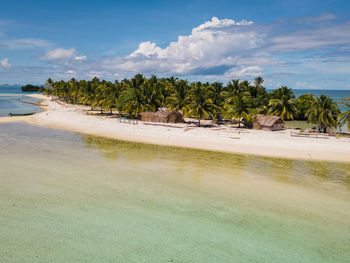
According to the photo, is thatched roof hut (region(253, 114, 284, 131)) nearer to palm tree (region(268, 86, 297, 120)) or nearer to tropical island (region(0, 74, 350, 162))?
tropical island (region(0, 74, 350, 162))

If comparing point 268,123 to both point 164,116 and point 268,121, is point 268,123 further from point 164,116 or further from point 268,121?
point 164,116

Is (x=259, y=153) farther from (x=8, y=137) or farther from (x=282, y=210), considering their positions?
(x=8, y=137)

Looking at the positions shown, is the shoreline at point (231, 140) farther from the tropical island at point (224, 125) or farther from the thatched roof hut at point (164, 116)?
the thatched roof hut at point (164, 116)

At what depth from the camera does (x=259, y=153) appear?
101 feet

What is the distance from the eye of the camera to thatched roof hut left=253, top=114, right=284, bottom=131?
4608 cm

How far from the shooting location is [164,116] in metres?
52.2

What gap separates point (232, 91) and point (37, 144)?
43.6 metres

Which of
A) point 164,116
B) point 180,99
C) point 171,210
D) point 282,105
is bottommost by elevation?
point 171,210

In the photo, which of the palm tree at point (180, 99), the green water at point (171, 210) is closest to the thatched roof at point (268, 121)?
the palm tree at point (180, 99)

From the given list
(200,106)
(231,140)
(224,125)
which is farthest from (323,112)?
(200,106)

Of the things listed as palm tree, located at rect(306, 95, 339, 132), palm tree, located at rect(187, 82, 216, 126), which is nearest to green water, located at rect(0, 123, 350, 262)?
palm tree, located at rect(306, 95, 339, 132)

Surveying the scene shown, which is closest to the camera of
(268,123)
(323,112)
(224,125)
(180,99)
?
(323,112)

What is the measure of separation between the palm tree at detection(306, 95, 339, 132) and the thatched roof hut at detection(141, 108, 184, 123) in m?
24.2

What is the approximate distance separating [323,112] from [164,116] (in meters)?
27.8
